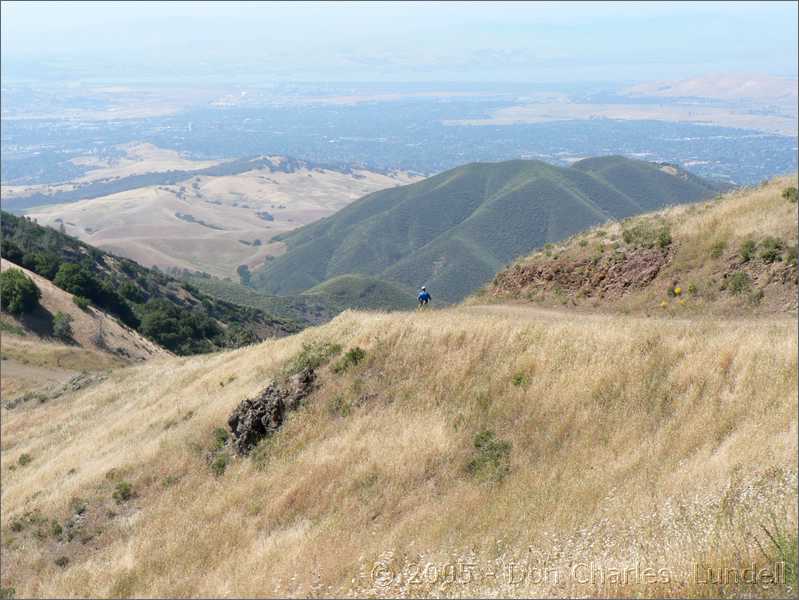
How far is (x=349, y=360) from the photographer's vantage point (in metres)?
16.2

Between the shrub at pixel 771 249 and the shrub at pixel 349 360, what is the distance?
36.4ft

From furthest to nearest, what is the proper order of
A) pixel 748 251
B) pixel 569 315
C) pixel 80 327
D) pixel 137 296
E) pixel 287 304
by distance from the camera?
1. pixel 287 304
2. pixel 137 296
3. pixel 80 327
4. pixel 569 315
5. pixel 748 251

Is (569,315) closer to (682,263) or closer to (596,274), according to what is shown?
(596,274)

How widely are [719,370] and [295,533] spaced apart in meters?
7.78

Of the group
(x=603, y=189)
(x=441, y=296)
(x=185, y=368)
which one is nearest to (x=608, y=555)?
(x=185, y=368)

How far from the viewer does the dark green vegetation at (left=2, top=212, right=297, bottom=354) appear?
57.0m

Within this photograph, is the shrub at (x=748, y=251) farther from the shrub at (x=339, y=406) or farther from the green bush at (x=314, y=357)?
the shrub at (x=339, y=406)

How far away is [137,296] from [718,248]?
6080cm

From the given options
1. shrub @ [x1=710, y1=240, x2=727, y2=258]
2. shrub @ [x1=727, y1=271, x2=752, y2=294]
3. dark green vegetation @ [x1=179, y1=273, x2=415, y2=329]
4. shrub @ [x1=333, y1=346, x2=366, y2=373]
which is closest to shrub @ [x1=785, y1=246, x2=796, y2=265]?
shrub @ [x1=727, y1=271, x2=752, y2=294]

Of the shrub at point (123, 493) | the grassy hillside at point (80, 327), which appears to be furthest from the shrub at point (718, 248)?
the grassy hillside at point (80, 327)

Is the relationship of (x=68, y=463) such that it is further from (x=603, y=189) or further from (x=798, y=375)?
(x=603, y=189)

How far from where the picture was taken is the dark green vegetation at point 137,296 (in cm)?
5700

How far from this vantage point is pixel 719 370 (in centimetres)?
1148

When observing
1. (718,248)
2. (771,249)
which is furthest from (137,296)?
(771,249)
